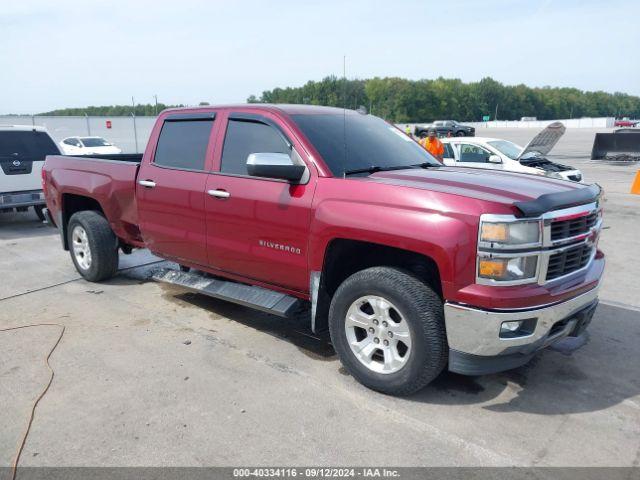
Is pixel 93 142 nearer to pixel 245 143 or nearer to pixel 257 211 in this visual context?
pixel 245 143

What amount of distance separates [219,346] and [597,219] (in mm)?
3028

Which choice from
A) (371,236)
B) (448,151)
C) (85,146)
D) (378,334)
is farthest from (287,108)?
(85,146)

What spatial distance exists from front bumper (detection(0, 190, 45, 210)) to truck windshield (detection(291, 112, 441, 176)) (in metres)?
7.40

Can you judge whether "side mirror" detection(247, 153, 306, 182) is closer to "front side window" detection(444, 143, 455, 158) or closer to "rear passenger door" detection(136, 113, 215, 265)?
"rear passenger door" detection(136, 113, 215, 265)

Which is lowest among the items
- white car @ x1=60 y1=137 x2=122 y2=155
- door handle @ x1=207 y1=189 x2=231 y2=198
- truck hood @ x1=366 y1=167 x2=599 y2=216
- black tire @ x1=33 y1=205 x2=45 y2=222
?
black tire @ x1=33 y1=205 x2=45 y2=222

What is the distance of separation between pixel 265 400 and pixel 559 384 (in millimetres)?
2068

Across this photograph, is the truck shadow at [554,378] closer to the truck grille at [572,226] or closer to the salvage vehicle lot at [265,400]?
the salvage vehicle lot at [265,400]

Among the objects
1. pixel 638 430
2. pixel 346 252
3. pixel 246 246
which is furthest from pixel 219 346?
pixel 638 430

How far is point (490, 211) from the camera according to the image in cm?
303

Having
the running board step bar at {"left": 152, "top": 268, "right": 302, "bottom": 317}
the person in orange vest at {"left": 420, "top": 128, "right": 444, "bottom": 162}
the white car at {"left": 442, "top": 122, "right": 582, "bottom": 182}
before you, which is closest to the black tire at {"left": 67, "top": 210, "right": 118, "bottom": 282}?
the running board step bar at {"left": 152, "top": 268, "right": 302, "bottom": 317}

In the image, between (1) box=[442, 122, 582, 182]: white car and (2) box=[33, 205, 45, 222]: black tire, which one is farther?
(1) box=[442, 122, 582, 182]: white car

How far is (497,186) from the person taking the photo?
3508 mm

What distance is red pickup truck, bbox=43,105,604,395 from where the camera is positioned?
310cm

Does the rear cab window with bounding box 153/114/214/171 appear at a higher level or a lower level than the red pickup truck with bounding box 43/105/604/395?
higher
